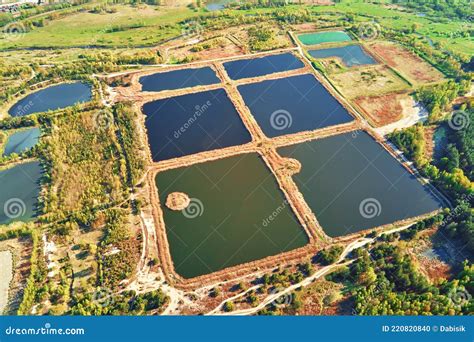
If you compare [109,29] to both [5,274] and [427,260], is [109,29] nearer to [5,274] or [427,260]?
[5,274]

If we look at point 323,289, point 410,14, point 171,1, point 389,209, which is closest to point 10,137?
point 323,289

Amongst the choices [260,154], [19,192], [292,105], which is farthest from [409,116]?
[19,192]

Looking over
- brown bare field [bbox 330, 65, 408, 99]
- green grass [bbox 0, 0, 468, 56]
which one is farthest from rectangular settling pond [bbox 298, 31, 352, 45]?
brown bare field [bbox 330, 65, 408, 99]

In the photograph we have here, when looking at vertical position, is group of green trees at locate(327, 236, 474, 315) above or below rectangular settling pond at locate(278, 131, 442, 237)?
below

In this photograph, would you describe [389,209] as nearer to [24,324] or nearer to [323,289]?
[323,289]

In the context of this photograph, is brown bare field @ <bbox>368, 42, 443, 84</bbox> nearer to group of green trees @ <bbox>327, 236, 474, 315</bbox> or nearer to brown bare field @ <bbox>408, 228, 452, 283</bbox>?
brown bare field @ <bbox>408, 228, 452, 283</bbox>
